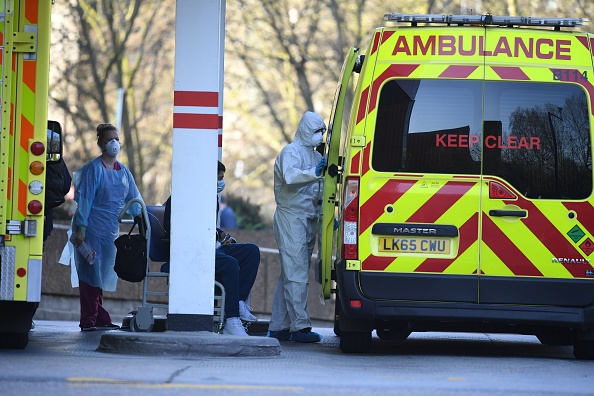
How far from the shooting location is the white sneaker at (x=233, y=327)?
1070 cm

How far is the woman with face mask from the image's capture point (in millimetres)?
12562

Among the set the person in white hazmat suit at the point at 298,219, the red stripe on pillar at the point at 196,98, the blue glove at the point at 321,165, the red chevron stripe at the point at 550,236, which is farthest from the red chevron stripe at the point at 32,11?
the red chevron stripe at the point at 550,236

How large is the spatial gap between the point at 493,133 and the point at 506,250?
0.82 metres

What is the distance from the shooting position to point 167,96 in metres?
30.9

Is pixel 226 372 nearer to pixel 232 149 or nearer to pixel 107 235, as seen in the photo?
pixel 107 235

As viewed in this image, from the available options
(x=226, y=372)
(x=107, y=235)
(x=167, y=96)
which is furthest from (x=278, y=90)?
(x=226, y=372)

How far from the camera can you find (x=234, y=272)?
10914 mm

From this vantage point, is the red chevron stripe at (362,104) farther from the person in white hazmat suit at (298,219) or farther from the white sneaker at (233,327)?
the white sneaker at (233,327)

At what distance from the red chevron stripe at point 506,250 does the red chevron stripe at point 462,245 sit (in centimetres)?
7

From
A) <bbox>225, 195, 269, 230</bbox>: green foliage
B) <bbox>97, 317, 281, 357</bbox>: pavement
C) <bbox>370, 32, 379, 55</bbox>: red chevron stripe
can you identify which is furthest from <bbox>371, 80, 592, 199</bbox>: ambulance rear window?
<bbox>225, 195, 269, 230</bbox>: green foliage

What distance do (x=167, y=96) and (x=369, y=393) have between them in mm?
23984

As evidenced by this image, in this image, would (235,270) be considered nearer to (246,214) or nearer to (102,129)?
(102,129)

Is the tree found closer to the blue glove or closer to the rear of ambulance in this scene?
the blue glove

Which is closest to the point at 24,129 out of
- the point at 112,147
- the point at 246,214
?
the point at 112,147
